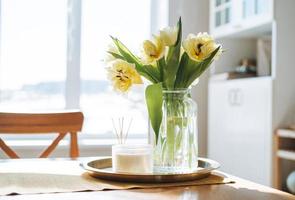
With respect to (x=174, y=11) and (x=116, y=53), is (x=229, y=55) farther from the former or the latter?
(x=116, y=53)

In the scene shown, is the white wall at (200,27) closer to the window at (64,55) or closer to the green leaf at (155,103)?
the window at (64,55)

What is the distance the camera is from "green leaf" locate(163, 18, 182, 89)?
104 cm

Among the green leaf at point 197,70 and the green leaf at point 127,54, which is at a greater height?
the green leaf at point 127,54

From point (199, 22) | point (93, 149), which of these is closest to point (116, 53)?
point (93, 149)

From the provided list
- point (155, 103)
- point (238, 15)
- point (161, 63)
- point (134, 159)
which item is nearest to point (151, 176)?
point (134, 159)

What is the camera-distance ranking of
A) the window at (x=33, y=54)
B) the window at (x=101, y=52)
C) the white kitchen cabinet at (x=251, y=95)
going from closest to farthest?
the white kitchen cabinet at (x=251, y=95)
the window at (x=33, y=54)
the window at (x=101, y=52)

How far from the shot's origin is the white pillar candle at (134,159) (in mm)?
1023

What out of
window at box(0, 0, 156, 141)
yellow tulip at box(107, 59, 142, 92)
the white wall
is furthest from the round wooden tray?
the white wall

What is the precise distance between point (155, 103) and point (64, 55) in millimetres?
2166

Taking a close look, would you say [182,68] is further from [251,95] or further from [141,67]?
[251,95]

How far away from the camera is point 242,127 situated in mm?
2623

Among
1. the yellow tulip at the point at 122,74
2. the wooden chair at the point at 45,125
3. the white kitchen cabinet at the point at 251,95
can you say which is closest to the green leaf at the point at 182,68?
the yellow tulip at the point at 122,74

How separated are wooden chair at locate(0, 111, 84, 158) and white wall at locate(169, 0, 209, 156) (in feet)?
5.53

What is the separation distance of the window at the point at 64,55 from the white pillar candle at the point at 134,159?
2.00m
